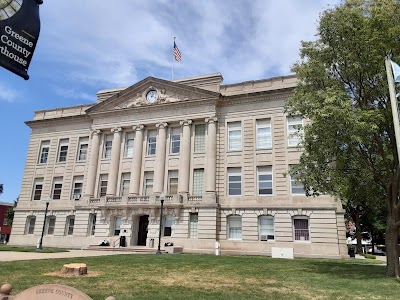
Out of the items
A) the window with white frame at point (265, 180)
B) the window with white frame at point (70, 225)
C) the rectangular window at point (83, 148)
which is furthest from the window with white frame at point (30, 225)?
the window with white frame at point (265, 180)

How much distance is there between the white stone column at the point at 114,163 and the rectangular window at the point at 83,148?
14.6 feet

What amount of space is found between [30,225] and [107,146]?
13230 mm

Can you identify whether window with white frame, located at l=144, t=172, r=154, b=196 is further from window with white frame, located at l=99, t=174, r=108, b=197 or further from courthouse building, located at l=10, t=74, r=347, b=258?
window with white frame, located at l=99, t=174, r=108, b=197

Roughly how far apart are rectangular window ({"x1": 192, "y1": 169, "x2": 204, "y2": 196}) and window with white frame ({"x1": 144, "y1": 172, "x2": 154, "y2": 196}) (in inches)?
185

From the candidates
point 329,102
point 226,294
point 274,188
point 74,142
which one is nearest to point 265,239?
point 274,188

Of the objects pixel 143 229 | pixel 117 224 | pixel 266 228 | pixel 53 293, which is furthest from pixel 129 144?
pixel 53 293

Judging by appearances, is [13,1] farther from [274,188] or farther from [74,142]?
[74,142]

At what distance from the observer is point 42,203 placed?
39.5 metres

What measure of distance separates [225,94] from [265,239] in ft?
48.6

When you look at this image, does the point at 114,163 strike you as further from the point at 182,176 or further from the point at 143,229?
the point at 182,176

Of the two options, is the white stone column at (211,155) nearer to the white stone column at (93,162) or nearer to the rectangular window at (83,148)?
the white stone column at (93,162)

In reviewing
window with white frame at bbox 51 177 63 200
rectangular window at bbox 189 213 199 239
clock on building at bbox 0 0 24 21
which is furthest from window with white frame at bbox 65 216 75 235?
clock on building at bbox 0 0 24 21

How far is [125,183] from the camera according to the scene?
1438 inches

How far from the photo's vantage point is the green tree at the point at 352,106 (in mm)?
14883
